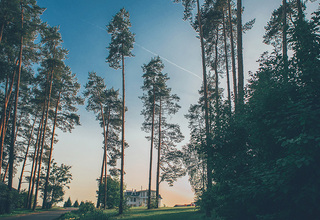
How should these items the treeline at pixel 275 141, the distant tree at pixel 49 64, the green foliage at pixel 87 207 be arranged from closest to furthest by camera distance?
the treeline at pixel 275 141 → the green foliage at pixel 87 207 → the distant tree at pixel 49 64

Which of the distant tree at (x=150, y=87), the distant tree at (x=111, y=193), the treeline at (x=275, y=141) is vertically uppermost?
the distant tree at (x=150, y=87)

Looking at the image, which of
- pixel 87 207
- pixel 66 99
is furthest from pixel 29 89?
pixel 87 207

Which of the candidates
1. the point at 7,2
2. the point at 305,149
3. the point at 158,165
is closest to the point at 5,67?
the point at 7,2

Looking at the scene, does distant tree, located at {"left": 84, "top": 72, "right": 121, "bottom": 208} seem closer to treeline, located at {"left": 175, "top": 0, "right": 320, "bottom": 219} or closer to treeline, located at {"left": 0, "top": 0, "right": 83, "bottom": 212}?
treeline, located at {"left": 0, "top": 0, "right": 83, "bottom": 212}

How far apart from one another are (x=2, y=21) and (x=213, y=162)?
19844mm

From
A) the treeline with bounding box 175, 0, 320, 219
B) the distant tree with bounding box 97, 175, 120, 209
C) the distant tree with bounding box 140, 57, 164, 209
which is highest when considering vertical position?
the distant tree with bounding box 140, 57, 164, 209

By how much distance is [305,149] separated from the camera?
3713mm

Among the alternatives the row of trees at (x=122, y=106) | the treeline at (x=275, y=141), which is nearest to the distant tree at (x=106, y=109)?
the row of trees at (x=122, y=106)

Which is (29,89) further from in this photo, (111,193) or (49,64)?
(111,193)

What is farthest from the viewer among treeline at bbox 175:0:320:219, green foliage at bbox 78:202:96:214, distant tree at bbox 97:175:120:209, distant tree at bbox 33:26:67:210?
distant tree at bbox 97:175:120:209

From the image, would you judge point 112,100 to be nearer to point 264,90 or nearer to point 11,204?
point 11,204

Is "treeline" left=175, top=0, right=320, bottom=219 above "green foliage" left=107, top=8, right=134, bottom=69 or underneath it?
underneath

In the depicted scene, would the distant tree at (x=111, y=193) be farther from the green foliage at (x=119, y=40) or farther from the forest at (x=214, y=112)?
the green foliage at (x=119, y=40)

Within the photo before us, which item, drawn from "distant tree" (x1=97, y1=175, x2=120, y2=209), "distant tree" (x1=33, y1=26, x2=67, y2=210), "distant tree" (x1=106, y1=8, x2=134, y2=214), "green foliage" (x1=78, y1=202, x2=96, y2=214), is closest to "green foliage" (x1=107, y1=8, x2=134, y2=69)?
"distant tree" (x1=106, y1=8, x2=134, y2=214)
